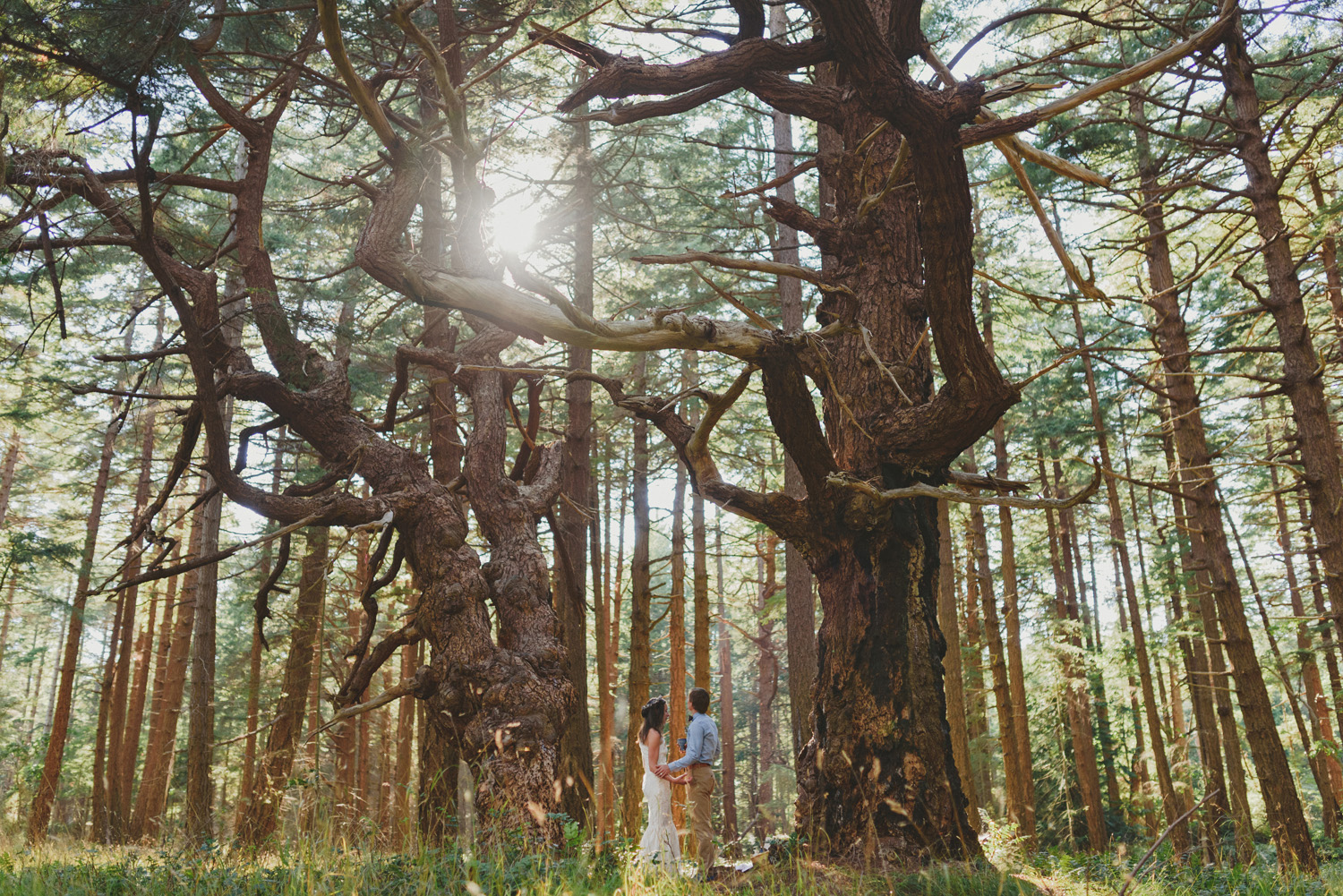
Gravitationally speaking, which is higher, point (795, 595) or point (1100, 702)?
point (795, 595)

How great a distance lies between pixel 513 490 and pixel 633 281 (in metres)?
8.81

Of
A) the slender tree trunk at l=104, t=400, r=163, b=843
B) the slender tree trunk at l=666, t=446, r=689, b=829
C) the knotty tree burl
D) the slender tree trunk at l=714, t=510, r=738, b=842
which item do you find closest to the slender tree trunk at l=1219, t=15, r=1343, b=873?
the knotty tree burl

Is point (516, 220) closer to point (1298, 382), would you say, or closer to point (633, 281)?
point (633, 281)

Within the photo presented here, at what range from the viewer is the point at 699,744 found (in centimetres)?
693

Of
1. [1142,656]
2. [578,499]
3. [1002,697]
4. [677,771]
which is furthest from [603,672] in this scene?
[1142,656]

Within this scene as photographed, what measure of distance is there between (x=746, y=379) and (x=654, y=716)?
379 centimetres

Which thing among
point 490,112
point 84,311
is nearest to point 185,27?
point 490,112

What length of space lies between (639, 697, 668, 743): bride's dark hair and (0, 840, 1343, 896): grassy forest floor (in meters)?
2.70

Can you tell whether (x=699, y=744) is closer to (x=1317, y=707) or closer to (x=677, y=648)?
(x=677, y=648)

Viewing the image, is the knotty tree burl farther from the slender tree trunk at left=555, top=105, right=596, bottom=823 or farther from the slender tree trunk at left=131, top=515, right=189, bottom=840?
the slender tree trunk at left=131, top=515, right=189, bottom=840

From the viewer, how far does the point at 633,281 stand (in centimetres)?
1522

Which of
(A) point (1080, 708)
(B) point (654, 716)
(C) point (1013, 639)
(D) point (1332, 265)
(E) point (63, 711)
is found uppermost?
(D) point (1332, 265)

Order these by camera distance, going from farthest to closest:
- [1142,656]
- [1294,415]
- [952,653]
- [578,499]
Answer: [1142,656]
[952,653]
[578,499]
[1294,415]

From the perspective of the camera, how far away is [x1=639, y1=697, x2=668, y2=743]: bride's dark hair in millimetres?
7219
